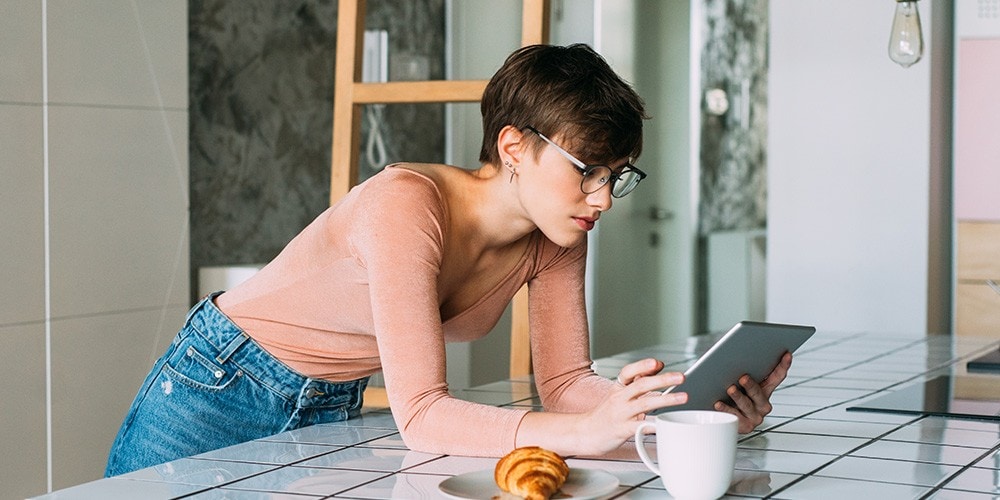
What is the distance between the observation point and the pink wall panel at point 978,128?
4262 mm

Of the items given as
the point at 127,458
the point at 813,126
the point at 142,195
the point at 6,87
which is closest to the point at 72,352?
the point at 142,195

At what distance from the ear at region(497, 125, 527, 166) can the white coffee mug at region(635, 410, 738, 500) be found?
51 centimetres

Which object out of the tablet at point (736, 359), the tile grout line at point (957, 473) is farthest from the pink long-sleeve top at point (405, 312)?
the tile grout line at point (957, 473)

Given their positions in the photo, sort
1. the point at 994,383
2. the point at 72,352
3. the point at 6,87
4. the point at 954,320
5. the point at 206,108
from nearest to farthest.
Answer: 1. the point at 994,383
2. the point at 6,87
3. the point at 72,352
4. the point at 206,108
5. the point at 954,320

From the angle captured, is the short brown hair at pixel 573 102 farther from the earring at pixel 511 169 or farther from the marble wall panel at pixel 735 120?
the marble wall panel at pixel 735 120

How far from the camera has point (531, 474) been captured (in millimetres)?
1154

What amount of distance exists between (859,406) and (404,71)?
326cm

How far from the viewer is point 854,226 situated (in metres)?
4.46

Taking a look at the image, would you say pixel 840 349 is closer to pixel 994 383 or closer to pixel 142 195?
pixel 994 383

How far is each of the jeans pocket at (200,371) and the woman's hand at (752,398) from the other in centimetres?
70

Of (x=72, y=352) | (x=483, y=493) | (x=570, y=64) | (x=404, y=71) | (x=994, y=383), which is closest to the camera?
(x=483, y=493)

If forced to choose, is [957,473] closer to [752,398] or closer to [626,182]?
[752,398]

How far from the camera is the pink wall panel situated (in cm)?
426

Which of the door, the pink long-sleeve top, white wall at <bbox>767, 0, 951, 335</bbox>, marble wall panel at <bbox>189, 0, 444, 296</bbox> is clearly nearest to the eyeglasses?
the pink long-sleeve top
